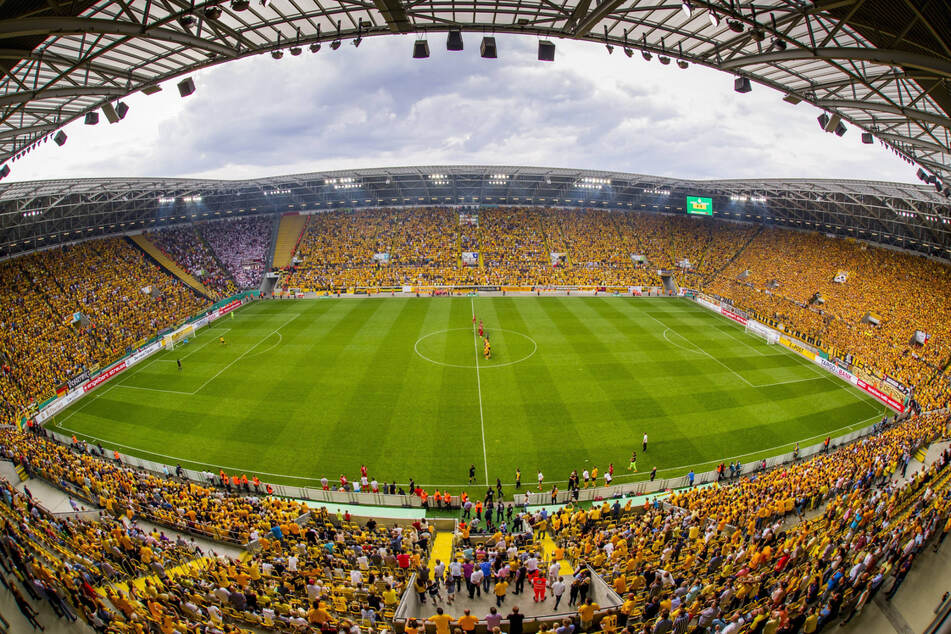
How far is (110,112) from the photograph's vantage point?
14969 mm

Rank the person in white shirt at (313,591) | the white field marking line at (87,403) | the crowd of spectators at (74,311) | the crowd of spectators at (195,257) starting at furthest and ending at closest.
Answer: the crowd of spectators at (195,257), the crowd of spectators at (74,311), the white field marking line at (87,403), the person in white shirt at (313,591)

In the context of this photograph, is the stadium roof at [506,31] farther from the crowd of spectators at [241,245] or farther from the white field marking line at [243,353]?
the crowd of spectators at [241,245]

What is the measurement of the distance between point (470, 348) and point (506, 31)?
79.5 feet

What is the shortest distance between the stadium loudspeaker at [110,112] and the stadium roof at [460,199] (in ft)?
79.2

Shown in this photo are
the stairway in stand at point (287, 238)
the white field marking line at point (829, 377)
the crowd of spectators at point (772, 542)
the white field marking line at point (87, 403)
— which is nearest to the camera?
the crowd of spectators at point (772, 542)

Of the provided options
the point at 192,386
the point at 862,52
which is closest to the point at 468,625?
the point at 862,52

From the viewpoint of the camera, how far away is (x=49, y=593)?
29.5 feet

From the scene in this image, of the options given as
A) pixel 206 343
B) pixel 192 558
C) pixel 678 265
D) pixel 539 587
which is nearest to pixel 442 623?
pixel 539 587

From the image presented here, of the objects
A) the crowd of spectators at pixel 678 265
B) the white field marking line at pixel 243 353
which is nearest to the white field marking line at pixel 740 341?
the crowd of spectators at pixel 678 265

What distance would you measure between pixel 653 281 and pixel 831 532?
1827 inches

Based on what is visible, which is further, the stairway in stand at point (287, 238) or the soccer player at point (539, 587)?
the stairway in stand at point (287, 238)

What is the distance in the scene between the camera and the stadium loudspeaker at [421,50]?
478 inches

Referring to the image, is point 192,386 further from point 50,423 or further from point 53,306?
point 53,306

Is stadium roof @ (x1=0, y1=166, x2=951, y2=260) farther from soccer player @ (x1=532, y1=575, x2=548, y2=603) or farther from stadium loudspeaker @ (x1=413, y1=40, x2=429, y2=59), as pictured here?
soccer player @ (x1=532, y1=575, x2=548, y2=603)
